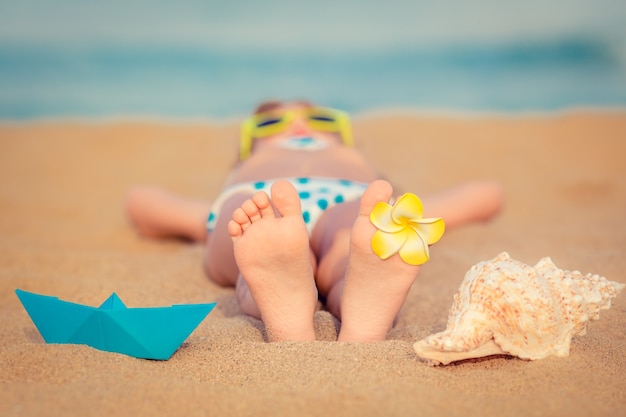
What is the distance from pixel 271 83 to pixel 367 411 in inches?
292

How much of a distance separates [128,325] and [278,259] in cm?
37

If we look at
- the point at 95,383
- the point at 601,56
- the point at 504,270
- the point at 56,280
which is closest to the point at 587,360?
the point at 504,270

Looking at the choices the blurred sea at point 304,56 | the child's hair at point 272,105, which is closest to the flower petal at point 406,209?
the child's hair at point 272,105

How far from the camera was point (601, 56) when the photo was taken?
8.94 metres

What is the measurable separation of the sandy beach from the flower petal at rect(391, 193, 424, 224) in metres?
0.30

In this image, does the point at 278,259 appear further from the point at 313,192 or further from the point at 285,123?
the point at 285,123

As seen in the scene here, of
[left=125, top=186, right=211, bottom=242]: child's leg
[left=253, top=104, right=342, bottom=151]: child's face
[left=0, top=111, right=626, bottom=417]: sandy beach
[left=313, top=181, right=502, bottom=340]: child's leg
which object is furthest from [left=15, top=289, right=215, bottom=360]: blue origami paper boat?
[left=253, top=104, right=342, bottom=151]: child's face

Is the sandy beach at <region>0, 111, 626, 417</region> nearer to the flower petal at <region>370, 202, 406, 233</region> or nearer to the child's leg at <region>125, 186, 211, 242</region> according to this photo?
the child's leg at <region>125, 186, 211, 242</region>

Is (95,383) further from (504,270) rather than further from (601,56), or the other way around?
(601,56)

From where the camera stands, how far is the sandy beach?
1.18m

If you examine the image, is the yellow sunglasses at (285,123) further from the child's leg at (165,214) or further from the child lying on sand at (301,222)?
the child's leg at (165,214)

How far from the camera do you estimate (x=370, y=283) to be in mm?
1517

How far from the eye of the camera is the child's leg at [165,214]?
9.17 feet

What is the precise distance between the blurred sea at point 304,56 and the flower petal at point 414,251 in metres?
5.74
